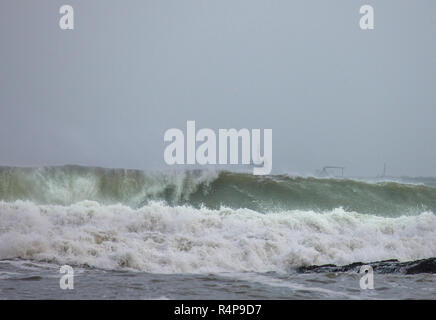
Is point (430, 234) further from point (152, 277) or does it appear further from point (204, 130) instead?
point (204, 130)

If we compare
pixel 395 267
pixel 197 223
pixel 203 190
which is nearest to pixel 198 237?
pixel 197 223

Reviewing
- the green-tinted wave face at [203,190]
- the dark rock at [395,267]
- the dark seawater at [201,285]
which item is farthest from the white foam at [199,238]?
the green-tinted wave face at [203,190]

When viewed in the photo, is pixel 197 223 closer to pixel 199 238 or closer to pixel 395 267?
pixel 199 238

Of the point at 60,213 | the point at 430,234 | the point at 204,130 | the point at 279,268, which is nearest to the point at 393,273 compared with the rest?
the point at 279,268

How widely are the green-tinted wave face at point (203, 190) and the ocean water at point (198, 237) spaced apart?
4cm

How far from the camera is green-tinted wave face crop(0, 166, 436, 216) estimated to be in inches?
730

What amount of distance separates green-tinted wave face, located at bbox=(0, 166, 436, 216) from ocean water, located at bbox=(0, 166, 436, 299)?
43 mm

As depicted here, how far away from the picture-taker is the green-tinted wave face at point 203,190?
18.5 m

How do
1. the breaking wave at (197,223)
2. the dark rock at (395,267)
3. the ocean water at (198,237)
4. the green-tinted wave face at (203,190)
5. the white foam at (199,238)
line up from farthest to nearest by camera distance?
the green-tinted wave face at (203,190), the breaking wave at (197,223), the white foam at (199,238), the dark rock at (395,267), the ocean water at (198,237)

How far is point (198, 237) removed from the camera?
1237 cm

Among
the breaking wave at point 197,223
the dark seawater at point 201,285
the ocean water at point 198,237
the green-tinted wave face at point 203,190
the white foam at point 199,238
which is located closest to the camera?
the dark seawater at point 201,285

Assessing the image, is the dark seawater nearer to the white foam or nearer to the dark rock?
the dark rock

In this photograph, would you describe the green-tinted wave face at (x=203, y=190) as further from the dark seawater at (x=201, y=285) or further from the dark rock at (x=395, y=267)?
the dark seawater at (x=201, y=285)
